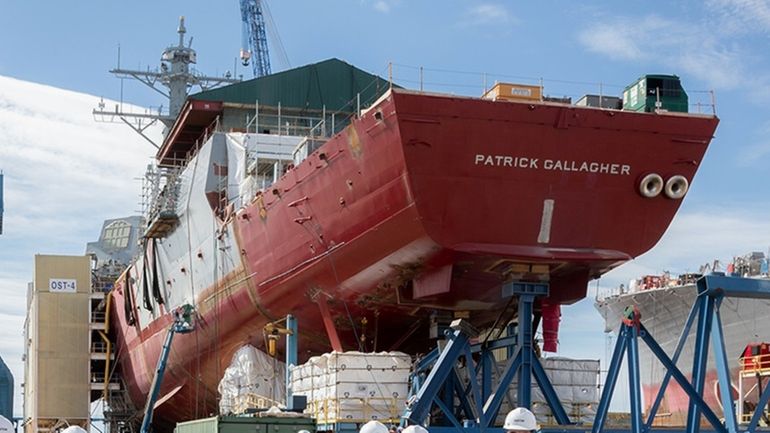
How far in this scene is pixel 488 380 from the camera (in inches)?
1021

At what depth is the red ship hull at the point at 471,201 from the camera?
76.9ft

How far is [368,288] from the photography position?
26.5m

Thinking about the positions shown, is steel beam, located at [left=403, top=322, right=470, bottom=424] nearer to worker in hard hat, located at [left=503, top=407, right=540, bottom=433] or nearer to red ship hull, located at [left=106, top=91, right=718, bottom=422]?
red ship hull, located at [left=106, top=91, right=718, bottom=422]

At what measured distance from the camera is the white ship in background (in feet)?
138

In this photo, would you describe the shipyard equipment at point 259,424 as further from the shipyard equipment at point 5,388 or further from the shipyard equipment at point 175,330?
the shipyard equipment at point 5,388

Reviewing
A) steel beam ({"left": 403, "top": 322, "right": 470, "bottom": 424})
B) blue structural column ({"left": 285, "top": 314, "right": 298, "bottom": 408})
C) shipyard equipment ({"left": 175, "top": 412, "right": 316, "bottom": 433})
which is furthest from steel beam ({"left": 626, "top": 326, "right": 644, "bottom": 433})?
blue structural column ({"left": 285, "top": 314, "right": 298, "bottom": 408})

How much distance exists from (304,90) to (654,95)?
14.7m

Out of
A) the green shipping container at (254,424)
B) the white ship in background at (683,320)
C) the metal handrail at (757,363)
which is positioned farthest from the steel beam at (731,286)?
the white ship in background at (683,320)

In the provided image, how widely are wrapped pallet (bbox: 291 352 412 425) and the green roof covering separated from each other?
41.5 ft

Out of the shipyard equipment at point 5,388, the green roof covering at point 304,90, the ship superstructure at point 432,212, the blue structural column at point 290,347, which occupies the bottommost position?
the shipyard equipment at point 5,388

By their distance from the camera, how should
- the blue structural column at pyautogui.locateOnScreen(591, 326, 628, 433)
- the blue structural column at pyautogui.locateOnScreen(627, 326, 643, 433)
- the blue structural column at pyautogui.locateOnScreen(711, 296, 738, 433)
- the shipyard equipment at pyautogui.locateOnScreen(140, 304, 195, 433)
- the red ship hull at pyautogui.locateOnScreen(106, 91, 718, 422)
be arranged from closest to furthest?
the blue structural column at pyautogui.locateOnScreen(711, 296, 738, 433)
the blue structural column at pyautogui.locateOnScreen(627, 326, 643, 433)
the blue structural column at pyautogui.locateOnScreen(591, 326, 628, 433)
the red ship hull at pyautogui.locateOnScreen(106, 91, 718, 422)
the shipyard equipment at pyautogui.locateOnScreen(140, 304, 195, 433)

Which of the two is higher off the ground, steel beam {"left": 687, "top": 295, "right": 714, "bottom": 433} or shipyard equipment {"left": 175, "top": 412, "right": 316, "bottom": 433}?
steel beam {"left": 687, "top": 295, "right": 714, "bottom": 433}

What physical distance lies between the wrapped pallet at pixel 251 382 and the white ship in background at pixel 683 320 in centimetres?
1588

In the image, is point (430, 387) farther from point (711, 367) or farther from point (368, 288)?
point (711, 367)
